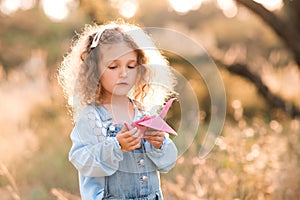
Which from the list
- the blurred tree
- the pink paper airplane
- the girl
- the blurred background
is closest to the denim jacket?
the girl

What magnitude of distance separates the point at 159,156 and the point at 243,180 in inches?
60.5

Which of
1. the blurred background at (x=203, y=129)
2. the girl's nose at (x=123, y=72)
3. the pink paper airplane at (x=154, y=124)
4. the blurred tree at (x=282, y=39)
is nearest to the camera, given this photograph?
the pink paper airplane at (x=154, y=124)

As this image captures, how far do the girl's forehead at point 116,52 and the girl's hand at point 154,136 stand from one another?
29 centimetres

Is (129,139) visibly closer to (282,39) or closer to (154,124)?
(154,124)

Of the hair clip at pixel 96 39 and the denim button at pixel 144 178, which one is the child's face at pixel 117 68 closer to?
the hair clip at pixel 96 39

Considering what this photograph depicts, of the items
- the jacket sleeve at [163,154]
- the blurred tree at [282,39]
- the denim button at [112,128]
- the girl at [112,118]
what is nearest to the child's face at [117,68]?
the girl at [112,118]

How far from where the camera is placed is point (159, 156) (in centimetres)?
271

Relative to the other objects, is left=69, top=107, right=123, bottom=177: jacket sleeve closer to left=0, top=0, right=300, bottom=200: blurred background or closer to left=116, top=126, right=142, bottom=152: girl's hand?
left=116, top=126, right=142, bottom=152: girl's hand

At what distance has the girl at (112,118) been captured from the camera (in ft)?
8.52

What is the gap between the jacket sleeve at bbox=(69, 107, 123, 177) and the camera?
101 inches

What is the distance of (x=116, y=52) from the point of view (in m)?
2.70

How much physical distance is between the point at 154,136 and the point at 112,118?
0.62ft

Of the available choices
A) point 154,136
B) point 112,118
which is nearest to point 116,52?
point 112,118

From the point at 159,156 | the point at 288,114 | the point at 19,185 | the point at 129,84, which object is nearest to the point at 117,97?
the point at 129,84
